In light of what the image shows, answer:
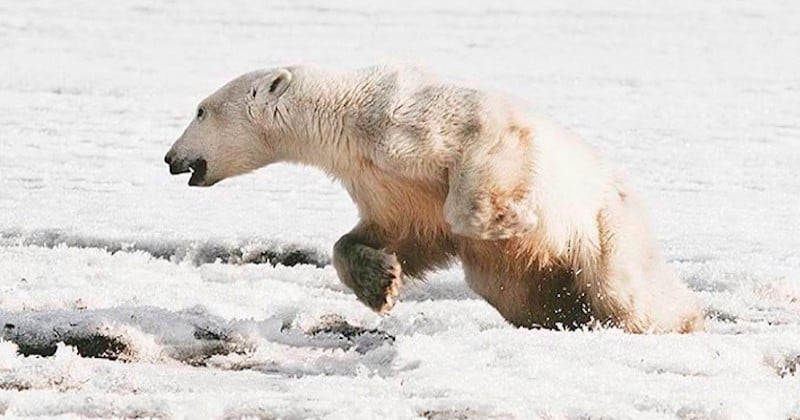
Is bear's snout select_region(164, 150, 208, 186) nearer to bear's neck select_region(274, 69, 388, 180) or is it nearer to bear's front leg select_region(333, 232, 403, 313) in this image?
bear's neck select_region(274, 69, 388, 180)

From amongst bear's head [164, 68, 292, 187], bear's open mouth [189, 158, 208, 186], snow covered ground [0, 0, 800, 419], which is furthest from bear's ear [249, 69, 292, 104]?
snow covered ground [0, 0, 800, 419]

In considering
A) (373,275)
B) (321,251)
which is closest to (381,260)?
(373,275)

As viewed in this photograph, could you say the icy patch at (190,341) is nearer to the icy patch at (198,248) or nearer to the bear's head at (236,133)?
the bear's head at (236,133)

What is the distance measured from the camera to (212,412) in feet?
12.0

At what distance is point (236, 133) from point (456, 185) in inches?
37.7

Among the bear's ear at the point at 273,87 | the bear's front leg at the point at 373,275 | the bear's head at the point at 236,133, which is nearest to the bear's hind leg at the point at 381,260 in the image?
the bear's front leg at the point at 373,275

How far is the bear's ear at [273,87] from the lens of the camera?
526 centimetres

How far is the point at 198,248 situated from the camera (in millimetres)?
6855

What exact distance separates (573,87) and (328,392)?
10.0 metres

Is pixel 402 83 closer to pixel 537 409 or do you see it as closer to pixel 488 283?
pixel 488 283

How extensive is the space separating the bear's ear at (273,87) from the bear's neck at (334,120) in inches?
1.4

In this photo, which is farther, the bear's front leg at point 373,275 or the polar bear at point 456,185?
the bear's front leg at point 373,275

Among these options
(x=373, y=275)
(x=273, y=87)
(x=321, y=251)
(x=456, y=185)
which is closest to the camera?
(x=456, y=185)

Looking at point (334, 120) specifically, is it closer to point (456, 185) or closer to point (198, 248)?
point (456, 185)
